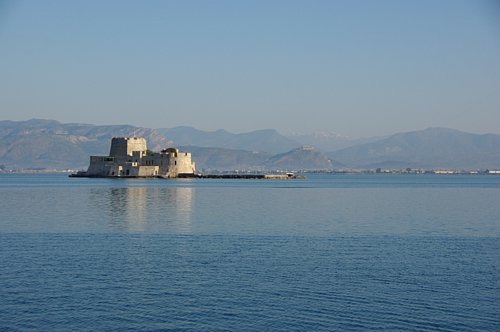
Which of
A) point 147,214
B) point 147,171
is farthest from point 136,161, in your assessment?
point 147,214

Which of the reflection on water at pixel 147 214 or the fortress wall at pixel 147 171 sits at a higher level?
the fortress wall at pixel 147 171

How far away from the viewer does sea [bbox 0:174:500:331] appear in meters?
17.1

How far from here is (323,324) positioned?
16.7m

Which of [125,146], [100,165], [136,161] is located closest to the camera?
[125,146]

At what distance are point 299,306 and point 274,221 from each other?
2191cm

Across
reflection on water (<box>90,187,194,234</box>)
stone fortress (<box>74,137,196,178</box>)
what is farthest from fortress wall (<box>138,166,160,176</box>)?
reflection on water (<box>90,187,194,234</box>)

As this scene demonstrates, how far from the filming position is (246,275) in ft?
72.3

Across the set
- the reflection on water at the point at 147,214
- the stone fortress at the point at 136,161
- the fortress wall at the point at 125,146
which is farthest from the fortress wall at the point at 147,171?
the reflection on water at the point at 147,214

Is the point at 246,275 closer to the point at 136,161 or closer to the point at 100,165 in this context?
the point at 136,161

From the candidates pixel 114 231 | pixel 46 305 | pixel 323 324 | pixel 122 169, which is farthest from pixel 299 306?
pixel 122 169

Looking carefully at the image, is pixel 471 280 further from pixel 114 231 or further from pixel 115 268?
pixel 114 231

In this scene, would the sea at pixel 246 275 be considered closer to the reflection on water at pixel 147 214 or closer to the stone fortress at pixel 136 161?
the reflection on water at pixel 147 214

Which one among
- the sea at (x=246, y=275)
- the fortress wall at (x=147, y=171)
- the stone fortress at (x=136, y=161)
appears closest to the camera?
the sea at (x=246, y=275)

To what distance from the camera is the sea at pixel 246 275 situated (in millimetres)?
17078
